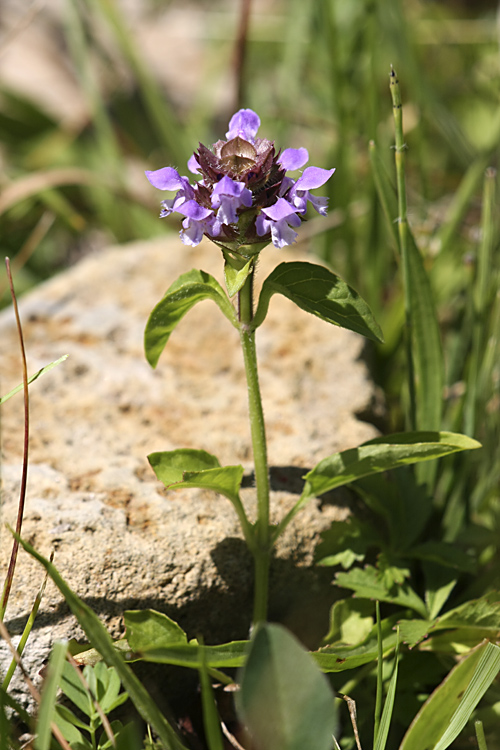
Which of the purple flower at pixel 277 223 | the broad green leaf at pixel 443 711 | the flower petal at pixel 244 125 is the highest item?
the flower petal at pixel 244 125

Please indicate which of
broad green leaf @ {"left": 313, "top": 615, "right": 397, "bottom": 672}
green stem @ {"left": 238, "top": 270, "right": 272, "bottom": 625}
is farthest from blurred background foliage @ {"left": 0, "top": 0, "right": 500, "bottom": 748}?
green stem @ {"left": 238, "top": 270, "right": 272, "bottom": 625}

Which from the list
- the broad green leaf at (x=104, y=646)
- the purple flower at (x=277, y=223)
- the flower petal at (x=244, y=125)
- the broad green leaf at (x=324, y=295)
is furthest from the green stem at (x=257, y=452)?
the broad green leaf at (x=104, y=646)

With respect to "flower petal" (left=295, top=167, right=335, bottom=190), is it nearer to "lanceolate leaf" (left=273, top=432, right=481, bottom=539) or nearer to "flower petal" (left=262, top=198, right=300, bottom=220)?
Result: "flower petal" (left=262, top=198, right=300, bottom=220)

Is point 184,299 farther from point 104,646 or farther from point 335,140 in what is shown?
point 335,140

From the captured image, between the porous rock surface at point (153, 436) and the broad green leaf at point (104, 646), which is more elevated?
the porous rock surface at point (153, 436)

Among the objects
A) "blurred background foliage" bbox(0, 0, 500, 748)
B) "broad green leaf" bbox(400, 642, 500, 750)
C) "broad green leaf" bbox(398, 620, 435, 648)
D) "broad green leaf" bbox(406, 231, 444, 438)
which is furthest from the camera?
"blurred background foliage" bbox(0, 0, 500, 748)

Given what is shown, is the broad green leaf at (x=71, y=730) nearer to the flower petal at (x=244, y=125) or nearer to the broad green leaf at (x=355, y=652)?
→ the broad green leaf at (x=355, y=652)

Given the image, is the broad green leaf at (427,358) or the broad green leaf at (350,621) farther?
the broad green leaf at (427,358)
